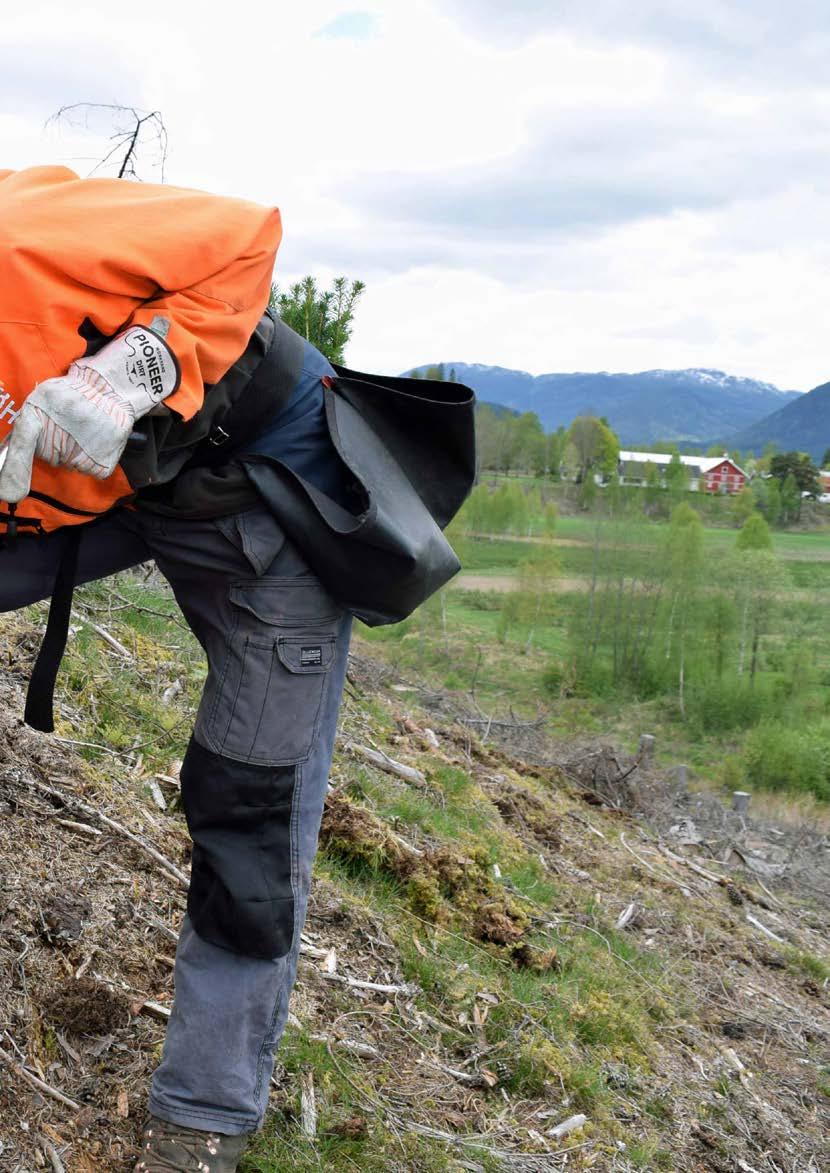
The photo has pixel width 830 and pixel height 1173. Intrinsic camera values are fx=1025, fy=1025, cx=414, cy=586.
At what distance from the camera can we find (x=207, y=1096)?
2.16m

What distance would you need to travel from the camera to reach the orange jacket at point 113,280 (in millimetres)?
1794

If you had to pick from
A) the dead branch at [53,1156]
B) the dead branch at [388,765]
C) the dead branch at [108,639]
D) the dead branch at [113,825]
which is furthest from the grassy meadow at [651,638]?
the dead branch at [53,1156]

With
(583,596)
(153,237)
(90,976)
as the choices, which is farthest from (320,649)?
(583,596)

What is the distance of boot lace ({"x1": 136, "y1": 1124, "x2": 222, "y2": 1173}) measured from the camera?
2.12m

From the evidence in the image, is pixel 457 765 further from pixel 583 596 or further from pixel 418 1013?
pixel 583 596

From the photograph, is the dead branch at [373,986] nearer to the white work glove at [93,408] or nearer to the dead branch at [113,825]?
the dead branch at [113,825]

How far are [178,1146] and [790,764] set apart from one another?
30.5 m

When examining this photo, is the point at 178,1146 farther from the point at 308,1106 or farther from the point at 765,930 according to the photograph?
the point at 765,930

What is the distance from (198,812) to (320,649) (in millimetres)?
434

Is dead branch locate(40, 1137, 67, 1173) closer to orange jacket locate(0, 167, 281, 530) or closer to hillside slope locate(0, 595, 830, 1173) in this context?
hillside slope locate(0, 595, 830, 1173)

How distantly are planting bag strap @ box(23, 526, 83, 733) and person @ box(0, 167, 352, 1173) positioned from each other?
0.01 meters

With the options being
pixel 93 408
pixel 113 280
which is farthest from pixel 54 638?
pixel 113 280

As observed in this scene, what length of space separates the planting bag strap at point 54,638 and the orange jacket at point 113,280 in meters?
0.19

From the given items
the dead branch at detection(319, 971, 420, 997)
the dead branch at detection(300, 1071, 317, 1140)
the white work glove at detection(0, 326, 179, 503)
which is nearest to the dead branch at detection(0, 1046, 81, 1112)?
the dead branch at detection(300, 1071, 317, 1140)
